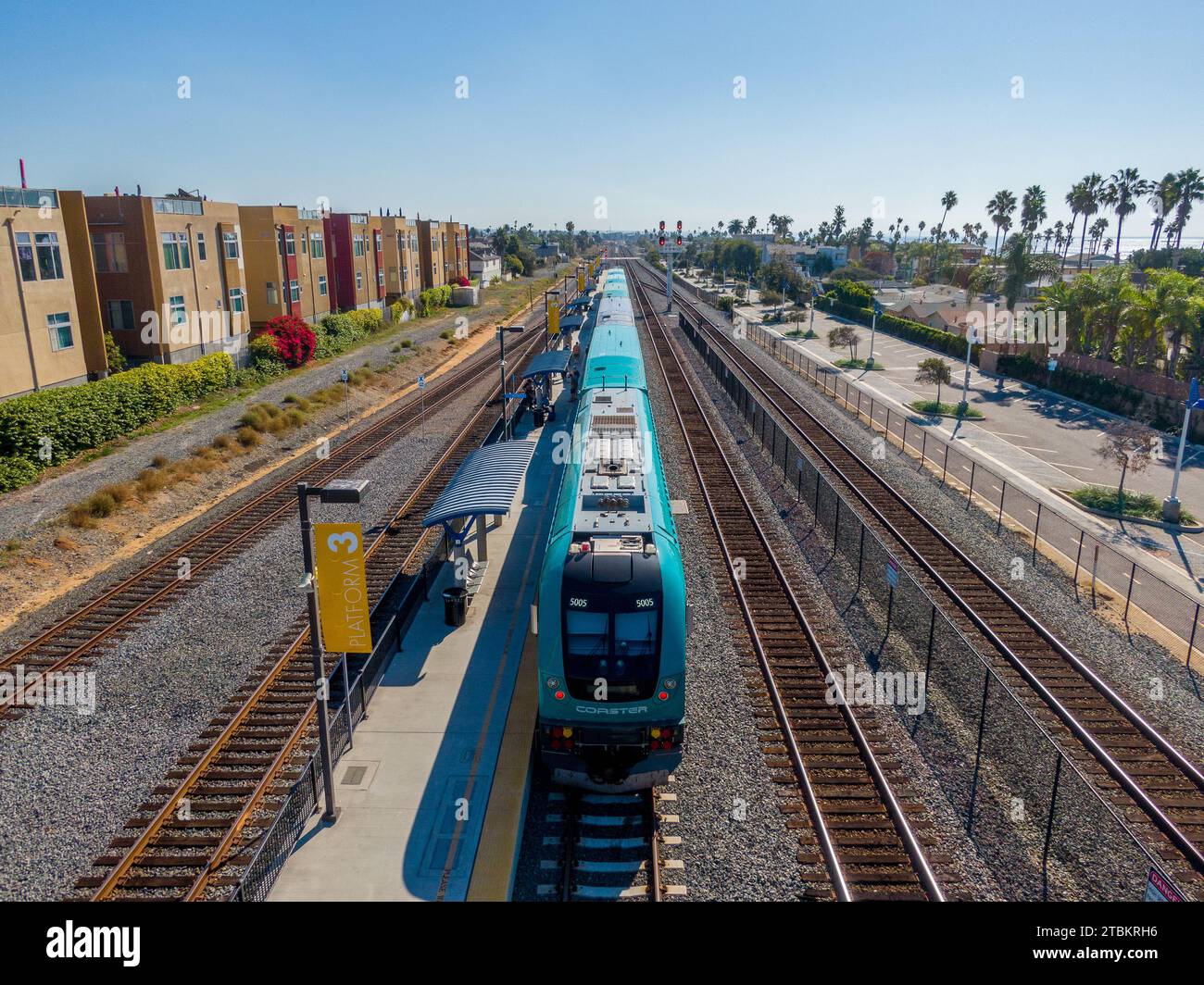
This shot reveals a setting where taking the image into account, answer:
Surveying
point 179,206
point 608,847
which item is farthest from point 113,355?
point 608,847

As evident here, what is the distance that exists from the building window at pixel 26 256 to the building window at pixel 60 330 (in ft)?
5.41

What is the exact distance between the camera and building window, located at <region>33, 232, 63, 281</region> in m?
30.6

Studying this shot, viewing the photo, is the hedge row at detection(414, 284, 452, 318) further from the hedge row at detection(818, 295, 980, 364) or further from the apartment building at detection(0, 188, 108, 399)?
the hedge row at detection(818, 295, 980, 364)

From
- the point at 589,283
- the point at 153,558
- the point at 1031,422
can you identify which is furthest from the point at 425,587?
the point at 589,283

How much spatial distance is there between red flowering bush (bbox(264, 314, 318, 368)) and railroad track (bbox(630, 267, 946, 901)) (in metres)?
32.7

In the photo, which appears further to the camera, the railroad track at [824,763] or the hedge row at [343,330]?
the hedge row at [343,330]

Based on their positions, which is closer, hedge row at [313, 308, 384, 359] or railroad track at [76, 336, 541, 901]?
railroad track at [76, 336, 541, 901]

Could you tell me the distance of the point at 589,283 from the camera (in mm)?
115375

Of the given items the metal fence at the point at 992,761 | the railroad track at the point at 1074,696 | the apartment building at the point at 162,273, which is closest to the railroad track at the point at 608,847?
the metal fence at the point at 992,761

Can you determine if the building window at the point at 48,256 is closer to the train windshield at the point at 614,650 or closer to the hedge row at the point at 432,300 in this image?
the train windshield at the point at 614,650

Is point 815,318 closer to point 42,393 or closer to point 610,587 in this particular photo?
point 42,393

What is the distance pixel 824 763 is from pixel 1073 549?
14580 millimetres

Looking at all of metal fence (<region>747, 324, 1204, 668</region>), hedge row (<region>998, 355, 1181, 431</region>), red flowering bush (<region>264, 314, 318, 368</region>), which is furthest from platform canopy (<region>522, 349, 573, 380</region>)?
hedge row (<region>998, 355, 1181, 431</region>)

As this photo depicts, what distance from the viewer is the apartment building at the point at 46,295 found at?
94.9ft
